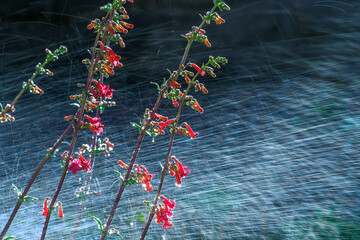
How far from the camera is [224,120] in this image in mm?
4812

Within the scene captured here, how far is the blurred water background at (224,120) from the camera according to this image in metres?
2.72

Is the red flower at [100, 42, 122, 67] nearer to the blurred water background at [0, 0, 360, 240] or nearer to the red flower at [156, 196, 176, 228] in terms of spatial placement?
the red flower at [156, 196, 176, 228]

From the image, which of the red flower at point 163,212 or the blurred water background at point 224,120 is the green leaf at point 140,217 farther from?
the red flower at point 163,212

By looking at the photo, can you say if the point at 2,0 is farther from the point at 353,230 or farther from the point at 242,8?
the point at 353,230

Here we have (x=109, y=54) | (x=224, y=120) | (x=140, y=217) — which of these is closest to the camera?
(x=109, y=54)

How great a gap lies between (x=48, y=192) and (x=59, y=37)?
499cm

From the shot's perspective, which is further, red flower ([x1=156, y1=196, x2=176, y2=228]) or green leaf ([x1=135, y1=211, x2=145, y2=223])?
green leaf ([x1=135, y1=211, x2=145, y2=223])

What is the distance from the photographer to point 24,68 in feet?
19.9

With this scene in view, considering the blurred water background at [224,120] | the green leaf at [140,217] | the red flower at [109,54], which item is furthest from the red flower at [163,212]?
the green leaf at [140,217]

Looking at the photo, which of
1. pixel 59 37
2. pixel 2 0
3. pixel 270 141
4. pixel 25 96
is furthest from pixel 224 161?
pixel 2 0

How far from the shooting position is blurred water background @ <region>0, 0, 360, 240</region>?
8.93 feet

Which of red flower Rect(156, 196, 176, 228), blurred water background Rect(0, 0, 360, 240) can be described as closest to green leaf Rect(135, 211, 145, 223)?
blurred water background Rect(0, 0, 360, 240)

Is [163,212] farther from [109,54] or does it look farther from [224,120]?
[224,120]

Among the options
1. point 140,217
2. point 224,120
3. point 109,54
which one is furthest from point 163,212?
point 224,120
